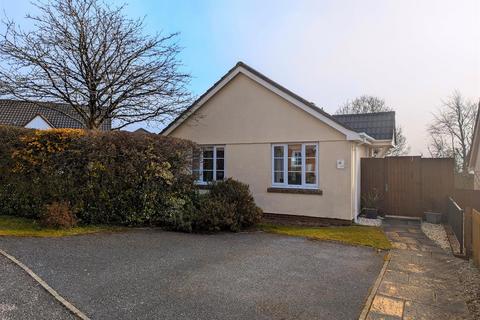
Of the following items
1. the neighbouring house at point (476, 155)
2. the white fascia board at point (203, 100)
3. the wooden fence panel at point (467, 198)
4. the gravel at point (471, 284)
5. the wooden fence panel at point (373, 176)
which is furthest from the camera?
the neighbouring house at point (476, 155)

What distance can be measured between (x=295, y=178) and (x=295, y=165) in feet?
1.56

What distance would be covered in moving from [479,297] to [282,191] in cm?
721

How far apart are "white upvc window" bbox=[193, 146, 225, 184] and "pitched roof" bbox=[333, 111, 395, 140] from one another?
19.1 ft

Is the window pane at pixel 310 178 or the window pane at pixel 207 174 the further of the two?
the window pane at pixel 207 174

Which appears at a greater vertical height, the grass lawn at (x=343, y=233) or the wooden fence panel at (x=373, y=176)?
the wooden fence panel at (x=373, y=176)

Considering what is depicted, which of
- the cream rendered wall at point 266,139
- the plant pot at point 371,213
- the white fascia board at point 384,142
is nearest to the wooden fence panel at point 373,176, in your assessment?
the plant pot at point 371,213

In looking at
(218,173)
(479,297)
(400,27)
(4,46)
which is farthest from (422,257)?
(4,46)

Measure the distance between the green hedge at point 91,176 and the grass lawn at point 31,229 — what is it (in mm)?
383

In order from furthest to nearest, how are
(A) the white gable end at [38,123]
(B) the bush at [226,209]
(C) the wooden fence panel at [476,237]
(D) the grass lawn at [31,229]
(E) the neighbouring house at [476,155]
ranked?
1. (A) the white gable end at [38,123]
2. (E) the neighbouring house at [476,155]
3. (B) the bush at [226,209]
4. (D) the grass lawn at [31,229]
5. (C) the wooden fence panel at [476,237]

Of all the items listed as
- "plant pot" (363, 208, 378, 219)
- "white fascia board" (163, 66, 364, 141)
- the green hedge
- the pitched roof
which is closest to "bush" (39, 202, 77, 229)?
the green hedge

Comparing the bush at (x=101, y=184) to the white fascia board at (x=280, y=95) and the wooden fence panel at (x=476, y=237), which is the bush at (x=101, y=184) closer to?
the white fascia board at (x=280, y=95)

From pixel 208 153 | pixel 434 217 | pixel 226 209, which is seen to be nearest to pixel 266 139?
pixel 208 153

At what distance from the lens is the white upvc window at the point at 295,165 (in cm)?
1135

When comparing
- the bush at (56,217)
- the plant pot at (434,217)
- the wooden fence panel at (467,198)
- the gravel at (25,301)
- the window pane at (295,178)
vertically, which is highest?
the window pane at (295,178)
